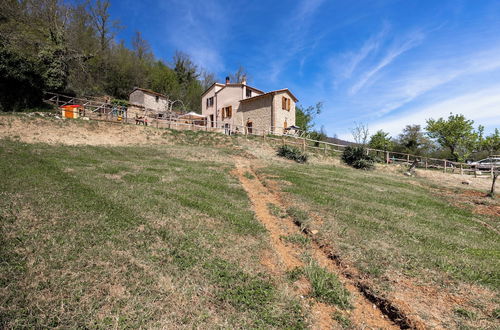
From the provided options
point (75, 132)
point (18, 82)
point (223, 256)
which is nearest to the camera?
point (223, 256)

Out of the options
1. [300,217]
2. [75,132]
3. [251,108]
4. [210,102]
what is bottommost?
[300,217]

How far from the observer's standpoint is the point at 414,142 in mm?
45062

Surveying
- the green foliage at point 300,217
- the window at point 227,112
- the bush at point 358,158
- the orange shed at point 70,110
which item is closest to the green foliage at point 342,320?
the green foliage at point 300,217

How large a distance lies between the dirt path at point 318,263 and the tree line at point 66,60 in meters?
26.0

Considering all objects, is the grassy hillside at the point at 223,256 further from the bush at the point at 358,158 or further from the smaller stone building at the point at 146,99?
the smaller stone building at the point at 146,99

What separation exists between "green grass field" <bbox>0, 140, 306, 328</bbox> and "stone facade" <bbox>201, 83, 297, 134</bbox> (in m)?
23.2

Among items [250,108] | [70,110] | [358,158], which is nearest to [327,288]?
[358,158]

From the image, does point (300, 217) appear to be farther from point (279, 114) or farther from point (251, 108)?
point (251, 108)

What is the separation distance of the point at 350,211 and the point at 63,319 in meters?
7.89

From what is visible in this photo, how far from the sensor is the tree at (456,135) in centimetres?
3931

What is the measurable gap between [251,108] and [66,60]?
2336cm

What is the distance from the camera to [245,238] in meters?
5.72

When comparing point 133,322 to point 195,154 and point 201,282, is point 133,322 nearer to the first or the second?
point 201,282

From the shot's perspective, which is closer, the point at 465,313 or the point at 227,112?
the point at 465,313
